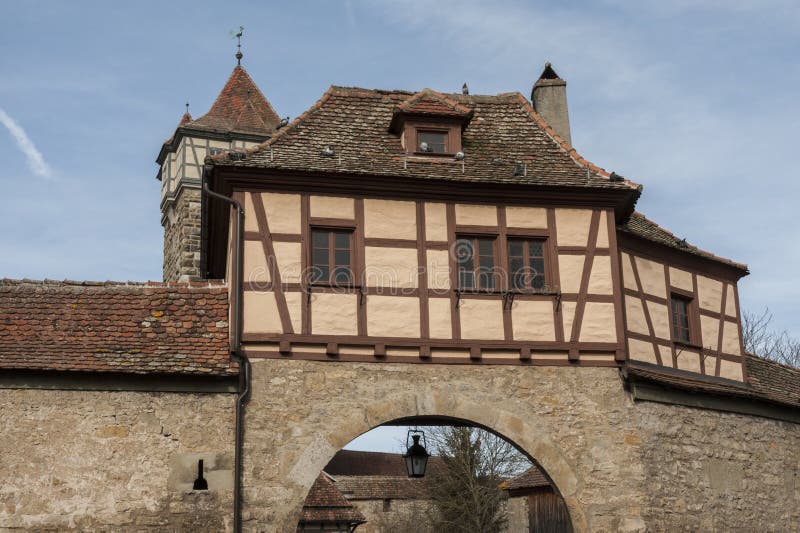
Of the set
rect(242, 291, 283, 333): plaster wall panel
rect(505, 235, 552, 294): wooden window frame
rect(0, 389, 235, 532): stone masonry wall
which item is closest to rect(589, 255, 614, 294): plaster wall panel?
rect(505, 235, 552, 294): wooden window frame

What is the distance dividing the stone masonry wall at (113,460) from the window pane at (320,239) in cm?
281

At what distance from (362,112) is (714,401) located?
7.90m

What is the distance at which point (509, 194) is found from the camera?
16.8 metres

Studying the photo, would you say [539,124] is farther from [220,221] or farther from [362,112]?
[220,221]

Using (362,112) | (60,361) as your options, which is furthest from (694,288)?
(60,361)

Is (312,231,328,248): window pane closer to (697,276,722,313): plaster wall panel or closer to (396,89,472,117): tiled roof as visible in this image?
(396,89,472,117): tiled roof

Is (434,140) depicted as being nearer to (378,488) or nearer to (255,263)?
(255,263)

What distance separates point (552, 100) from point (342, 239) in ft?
21.8

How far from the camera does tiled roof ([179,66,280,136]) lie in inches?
1293

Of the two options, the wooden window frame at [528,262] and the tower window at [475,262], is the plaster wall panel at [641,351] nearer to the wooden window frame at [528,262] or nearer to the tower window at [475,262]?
the wooden window frame at [528,262]

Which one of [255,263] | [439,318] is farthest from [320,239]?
[439,318]

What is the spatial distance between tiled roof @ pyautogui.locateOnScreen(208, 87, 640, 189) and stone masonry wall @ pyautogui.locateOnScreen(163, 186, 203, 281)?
1214 centimetres

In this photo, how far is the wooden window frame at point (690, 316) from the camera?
18.7m

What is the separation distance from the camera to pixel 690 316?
1919 cm
